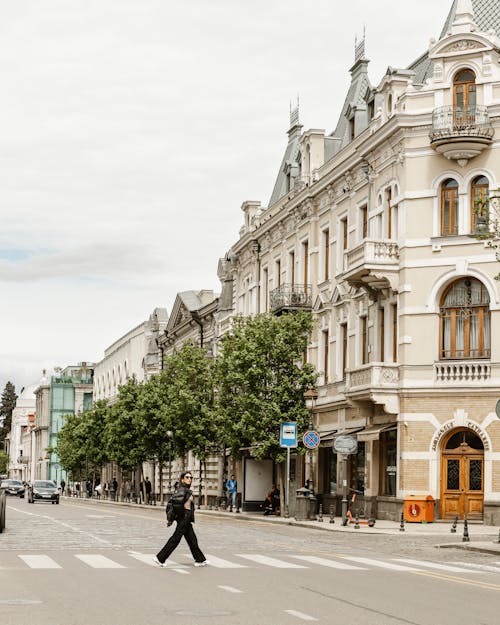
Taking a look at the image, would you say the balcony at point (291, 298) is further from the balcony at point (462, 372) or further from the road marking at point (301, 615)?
the road marking at point (301, 615)

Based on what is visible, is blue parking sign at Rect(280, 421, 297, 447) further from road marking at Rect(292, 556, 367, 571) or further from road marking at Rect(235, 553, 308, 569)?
road marking at Rect(292, 556, 367, 571)

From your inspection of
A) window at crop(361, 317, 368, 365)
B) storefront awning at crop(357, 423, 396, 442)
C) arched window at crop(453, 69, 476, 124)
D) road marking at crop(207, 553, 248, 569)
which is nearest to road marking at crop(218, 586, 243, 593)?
road marking at crop(207, 553, 248, 569)

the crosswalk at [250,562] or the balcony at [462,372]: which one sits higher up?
the balcony at [462,372]

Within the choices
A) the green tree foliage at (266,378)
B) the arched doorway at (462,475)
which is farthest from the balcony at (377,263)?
the green tree foliage at (266,378)

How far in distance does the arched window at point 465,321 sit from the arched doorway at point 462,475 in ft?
8.20

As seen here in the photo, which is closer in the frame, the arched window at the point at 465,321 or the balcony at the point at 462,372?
the balcony at the point at 462,372

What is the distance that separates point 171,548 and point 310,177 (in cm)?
3265

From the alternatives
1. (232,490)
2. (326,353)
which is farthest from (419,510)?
(232,490)

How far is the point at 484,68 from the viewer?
129ft

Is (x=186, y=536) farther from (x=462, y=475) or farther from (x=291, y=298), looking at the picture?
(x=291, y=298)

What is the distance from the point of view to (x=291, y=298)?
4978 cm

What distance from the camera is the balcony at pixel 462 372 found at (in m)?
38.2

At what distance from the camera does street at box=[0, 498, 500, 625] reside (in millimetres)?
13203

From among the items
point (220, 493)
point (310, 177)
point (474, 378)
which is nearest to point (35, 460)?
point (220, 493)
